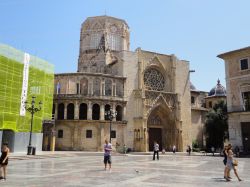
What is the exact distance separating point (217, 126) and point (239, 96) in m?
14.0

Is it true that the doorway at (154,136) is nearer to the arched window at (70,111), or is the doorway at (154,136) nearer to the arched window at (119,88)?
the arched window at (119,88)

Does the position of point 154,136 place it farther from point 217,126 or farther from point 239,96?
point 239,96

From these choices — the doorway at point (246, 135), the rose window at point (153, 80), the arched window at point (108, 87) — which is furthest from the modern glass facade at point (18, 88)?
the doorway at point (246, 135)

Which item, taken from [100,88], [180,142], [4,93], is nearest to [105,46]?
[100,88]

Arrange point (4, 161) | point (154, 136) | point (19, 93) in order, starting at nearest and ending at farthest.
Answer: point (4, 161) < point (19, 93) < point (154, 136)

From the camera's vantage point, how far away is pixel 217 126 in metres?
45.6

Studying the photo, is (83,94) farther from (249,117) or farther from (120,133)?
(249,117)

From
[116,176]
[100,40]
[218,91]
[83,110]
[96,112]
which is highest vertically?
[100,40]

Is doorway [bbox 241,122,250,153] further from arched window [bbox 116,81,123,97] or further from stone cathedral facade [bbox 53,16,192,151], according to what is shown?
arched window [bbox 116,81,123,97]

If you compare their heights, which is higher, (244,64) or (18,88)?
(244,64)

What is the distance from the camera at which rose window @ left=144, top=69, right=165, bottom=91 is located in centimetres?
4538

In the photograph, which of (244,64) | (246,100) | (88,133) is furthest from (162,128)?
(244,64)

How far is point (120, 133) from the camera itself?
1601 inches

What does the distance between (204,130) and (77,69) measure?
2615 centimetres
